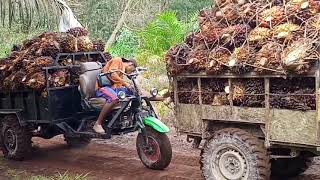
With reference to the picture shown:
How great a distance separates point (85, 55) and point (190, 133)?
11.1 ft

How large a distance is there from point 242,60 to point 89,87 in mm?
3382

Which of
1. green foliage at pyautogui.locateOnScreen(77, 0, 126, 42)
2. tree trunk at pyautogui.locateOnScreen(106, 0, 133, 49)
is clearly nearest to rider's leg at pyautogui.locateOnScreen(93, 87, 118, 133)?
tree trunk at pyautogui.locateOnScreen(106, 0, 133, 49)

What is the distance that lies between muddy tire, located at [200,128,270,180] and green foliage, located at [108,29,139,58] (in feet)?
42.0

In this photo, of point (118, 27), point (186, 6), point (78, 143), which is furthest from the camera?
point (186, 6)

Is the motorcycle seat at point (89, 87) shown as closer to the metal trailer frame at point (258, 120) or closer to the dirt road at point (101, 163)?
the dirt road at point (101, 163)

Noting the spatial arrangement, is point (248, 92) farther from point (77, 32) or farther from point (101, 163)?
point (77, 32)

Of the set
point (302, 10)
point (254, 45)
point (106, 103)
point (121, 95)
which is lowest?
point (106, 103)

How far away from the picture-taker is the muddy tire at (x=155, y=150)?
7793mm

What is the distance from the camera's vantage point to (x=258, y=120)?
19.5 ft

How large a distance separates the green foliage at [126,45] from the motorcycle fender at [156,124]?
36.4ft

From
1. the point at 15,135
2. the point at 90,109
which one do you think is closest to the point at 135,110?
the point at 90,109

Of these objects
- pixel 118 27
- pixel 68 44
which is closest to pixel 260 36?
pixel 68 44

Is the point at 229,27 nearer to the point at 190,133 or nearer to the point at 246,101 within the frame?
the point at 246,101

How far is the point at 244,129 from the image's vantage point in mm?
6266
